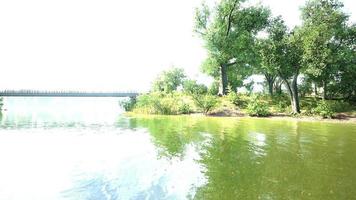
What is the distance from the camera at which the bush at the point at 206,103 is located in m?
45.3

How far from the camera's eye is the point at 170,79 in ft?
229

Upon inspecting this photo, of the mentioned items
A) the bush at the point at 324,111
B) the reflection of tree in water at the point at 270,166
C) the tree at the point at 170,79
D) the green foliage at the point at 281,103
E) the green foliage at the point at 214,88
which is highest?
the tree at the point at 170,79

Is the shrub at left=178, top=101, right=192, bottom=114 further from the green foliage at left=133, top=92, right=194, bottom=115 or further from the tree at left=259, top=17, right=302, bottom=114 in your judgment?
the tree at left=259, top=17, right=302, bottom=114

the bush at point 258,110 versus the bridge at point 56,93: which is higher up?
the bridge at point 56,93

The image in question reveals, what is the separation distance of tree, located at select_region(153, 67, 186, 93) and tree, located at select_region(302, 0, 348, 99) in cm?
2966

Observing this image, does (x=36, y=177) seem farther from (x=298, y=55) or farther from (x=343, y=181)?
(x=298, y=55)

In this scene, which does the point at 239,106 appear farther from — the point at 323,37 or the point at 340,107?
the point at 323,37

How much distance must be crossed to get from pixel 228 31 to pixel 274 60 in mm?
13975

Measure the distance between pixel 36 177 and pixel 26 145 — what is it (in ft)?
26.5

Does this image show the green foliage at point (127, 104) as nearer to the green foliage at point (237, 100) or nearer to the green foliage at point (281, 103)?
the green foliage at point (237, 100)

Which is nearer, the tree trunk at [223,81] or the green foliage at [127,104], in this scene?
the tree trunk at [223,81]

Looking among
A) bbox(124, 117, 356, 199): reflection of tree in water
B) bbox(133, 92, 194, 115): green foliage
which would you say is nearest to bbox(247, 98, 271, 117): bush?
bbox(133, 92, 194, 115): green foliage

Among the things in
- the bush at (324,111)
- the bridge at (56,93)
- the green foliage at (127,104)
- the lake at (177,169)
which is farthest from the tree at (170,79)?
the lake at (177,169)

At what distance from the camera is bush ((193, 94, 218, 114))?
149 feet
